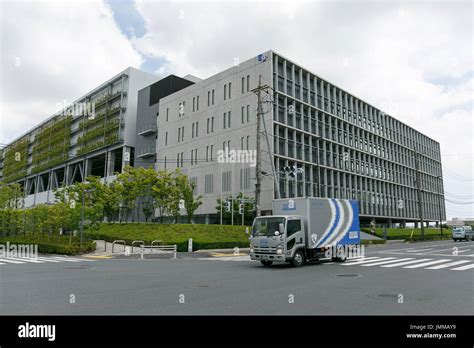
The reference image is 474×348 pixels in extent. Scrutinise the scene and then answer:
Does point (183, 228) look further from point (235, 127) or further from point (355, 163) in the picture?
point (355, 163)

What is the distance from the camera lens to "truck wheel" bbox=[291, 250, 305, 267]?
15930 millimetres

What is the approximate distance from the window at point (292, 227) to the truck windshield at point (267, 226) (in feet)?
1.15

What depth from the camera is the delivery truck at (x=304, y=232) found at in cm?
1546

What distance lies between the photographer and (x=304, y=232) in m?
16.4

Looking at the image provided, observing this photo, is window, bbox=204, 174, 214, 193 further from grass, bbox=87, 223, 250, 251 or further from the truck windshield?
the truck windshield

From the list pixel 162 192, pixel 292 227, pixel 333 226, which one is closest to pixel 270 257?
pixel 292 227

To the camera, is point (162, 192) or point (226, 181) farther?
point (226, 181)

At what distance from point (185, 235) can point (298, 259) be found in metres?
16.3

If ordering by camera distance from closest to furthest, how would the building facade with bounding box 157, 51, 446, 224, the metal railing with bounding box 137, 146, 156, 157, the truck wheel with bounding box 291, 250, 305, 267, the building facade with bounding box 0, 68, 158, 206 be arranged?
1. the truck wheel with bounding box 291, 250, 305, 267
2. the building facade with bounding box 157, 51, 446, 224
3. the metal railing with bounding box 137, 146, 156, 157
4. the building facade with bounding box 0, 68, 158, 206

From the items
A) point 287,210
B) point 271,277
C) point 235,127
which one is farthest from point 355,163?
point 271,277

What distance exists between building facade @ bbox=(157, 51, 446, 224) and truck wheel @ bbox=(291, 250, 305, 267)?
64.4 feet

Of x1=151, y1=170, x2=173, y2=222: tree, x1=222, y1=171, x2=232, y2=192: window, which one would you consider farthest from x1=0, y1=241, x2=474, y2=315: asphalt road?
x1=222, y1=171, x2=232, y2=192: window

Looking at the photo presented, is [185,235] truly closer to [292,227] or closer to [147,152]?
[292,227]
